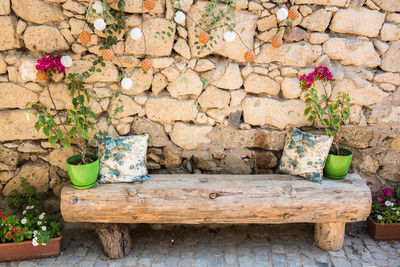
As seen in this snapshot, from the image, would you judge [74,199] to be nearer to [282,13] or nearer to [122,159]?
[122,159]

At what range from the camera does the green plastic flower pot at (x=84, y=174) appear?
257 centimetres

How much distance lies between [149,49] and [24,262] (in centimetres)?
201

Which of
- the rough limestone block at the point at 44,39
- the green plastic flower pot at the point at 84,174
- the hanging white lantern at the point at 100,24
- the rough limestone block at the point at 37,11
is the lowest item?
the green plastic flower pot at the point at 84,174

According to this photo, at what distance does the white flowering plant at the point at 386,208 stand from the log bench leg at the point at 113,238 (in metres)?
2.24

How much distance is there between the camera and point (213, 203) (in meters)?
2.62

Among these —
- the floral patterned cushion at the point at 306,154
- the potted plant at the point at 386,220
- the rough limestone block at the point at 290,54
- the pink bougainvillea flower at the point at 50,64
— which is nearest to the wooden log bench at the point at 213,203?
the floral patterned cushion at the point at 306,154

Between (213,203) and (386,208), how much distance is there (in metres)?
1.67

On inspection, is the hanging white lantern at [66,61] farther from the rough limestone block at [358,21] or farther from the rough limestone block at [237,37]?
the rough limestone block at [358,21]

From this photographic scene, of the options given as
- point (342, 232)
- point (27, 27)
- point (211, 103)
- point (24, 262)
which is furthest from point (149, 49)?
point (342, 232)

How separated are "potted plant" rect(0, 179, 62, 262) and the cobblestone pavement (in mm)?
80

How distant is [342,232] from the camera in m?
2.82

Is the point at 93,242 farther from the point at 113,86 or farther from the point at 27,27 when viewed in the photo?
the point at 27,27

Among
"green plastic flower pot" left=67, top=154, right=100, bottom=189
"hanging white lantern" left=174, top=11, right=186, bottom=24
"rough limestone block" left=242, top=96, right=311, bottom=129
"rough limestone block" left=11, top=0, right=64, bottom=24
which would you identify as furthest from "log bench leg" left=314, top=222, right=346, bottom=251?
"rough limestone block" left=11, top=0, right=64, bottom=24

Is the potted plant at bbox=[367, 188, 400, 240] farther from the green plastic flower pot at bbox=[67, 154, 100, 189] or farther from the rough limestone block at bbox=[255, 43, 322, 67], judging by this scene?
the green plastic flower pot at bbox=[67, 154, 100, 189]
